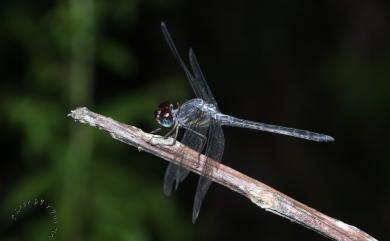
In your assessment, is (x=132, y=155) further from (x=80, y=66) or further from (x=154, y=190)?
(x=80, y=66)

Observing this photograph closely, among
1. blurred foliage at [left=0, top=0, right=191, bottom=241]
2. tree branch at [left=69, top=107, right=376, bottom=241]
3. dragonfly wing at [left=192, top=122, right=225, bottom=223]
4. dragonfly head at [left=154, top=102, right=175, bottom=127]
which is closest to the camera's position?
tree branch at [left=69, top=107, right=376, bottom=241]

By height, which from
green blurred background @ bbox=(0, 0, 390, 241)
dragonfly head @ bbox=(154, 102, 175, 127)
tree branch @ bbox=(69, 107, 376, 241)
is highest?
tree branch @ bbox=(69, 107, 376, 241)

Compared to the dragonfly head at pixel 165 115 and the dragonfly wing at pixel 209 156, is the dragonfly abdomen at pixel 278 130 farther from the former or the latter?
the dragonfly head at pixel 165 115

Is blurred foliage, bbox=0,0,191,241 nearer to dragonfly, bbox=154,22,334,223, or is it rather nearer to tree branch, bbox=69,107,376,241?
dragonfly, bbox=154,22,334,223

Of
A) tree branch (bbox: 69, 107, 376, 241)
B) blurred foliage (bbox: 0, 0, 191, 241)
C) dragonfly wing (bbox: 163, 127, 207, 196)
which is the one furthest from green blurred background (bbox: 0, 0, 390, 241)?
tree branch (bbox: 69, 107, 376, 241)

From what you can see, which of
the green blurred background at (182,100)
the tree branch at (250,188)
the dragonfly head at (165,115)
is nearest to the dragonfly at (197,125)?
the dragonfly head at (165,115)

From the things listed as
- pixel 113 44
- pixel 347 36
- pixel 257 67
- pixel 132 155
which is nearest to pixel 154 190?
pixel 132 155

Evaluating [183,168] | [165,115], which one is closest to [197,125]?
[165,115]
